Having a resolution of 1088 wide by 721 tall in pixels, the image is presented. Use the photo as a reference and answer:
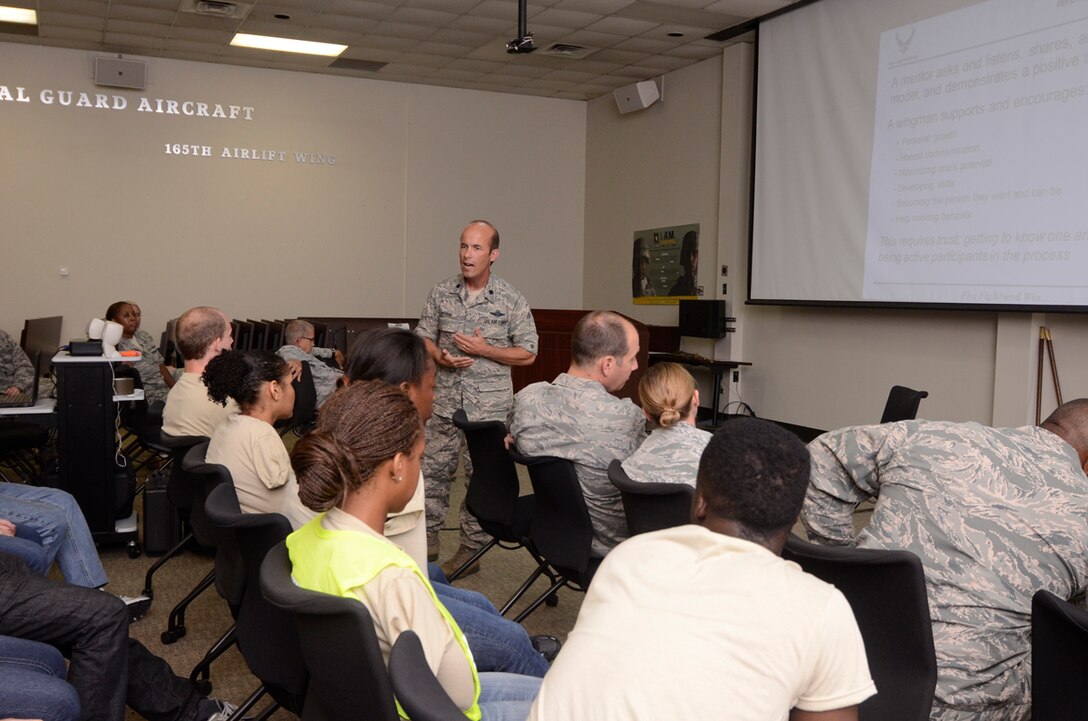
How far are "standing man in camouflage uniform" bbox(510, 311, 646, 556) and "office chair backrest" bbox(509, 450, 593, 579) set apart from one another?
50mm

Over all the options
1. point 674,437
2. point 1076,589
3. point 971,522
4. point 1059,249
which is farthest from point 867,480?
point 1059,249

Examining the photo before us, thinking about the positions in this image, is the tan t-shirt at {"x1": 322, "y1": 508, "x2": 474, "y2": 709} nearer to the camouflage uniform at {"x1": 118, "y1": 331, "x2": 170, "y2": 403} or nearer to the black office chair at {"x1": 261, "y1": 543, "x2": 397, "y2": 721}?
the black office chair at {"x1": 261, "y1": 543, "x2": 397, "y2": 721}

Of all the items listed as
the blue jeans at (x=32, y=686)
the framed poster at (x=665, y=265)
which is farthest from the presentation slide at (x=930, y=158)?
the blue jeans at (x=32, y=686)

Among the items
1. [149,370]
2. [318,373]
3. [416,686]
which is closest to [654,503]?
[416,686]

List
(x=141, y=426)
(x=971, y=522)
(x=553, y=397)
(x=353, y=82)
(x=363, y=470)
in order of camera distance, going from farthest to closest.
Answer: (x=353, y=82), (x=141, y=426), (x=553, y=397), (x=971, y=522), (x=363, y=470)

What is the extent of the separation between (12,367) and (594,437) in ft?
12.4

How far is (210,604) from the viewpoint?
12.0 ft

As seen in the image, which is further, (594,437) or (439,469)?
(439,469)

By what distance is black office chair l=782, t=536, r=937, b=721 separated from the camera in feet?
5.47

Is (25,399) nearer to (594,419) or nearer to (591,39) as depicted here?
(594,419)

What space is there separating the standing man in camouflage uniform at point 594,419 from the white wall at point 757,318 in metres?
3.62

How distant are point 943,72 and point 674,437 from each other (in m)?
4.48

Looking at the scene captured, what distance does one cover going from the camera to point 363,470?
1.62 metres

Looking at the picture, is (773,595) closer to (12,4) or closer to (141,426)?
(141,426)
